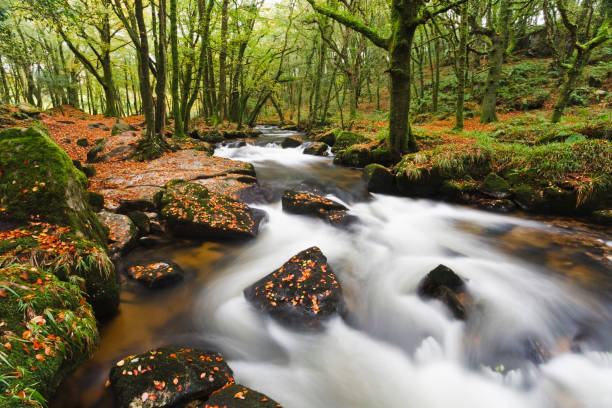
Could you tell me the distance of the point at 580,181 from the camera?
598cm

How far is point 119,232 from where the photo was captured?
4.72 metres

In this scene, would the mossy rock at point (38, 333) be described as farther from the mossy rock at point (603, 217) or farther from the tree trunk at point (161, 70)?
the tree trunk at point (161, 70)

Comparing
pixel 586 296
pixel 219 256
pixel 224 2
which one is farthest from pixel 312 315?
pixel 224 2

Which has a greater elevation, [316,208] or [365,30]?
[365,30]

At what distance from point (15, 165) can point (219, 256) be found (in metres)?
3.06

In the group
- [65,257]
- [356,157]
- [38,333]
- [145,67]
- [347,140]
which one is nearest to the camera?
[38,333]

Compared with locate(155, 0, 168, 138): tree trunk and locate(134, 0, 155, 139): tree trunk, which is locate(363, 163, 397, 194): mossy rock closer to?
locate(134, 0, 155, 139): tree trunk

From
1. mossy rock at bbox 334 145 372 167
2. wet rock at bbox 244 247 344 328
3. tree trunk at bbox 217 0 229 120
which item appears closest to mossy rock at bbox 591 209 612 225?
wet rock at bbox 244 247 344 328

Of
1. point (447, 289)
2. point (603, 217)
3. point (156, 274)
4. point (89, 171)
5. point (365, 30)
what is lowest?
point (447, 289)

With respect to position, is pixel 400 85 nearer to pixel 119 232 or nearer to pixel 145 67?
pixel 119 232

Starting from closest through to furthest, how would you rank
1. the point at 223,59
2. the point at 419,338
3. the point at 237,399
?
1. the point at 237,399
2. the point at 419,338
3. the point at 223,59

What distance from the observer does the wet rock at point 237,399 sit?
85.7 inches

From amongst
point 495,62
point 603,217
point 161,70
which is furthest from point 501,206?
point 161,70

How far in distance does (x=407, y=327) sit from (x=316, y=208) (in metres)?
3.57
